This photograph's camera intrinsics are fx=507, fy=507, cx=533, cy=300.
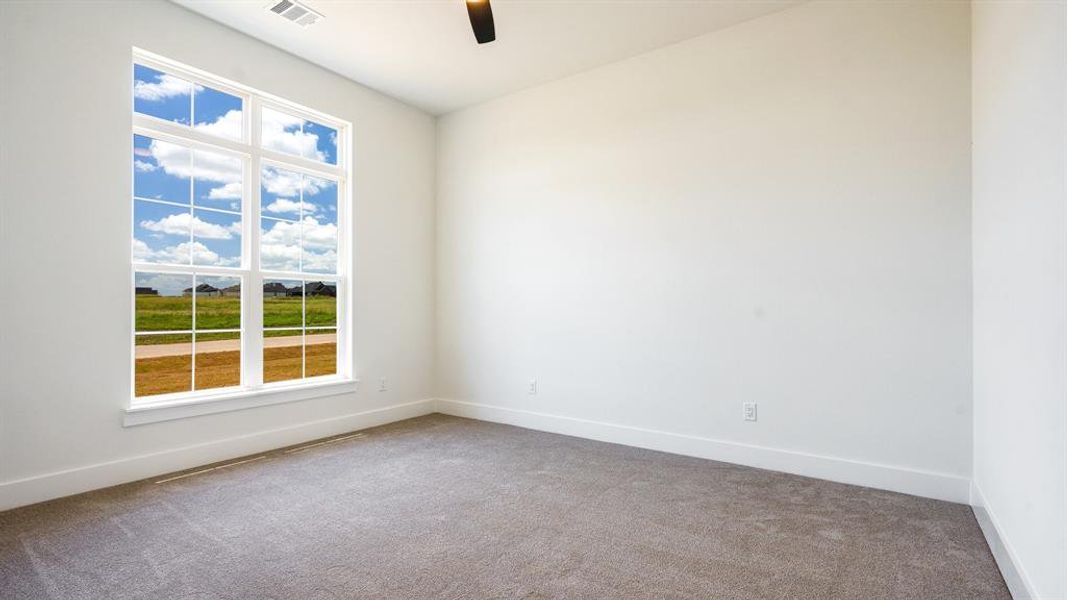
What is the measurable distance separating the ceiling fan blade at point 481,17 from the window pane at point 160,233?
2532 millimetres

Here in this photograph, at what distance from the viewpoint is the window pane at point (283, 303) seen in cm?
404

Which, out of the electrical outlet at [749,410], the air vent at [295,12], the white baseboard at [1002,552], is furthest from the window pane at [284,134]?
the white baseboard at [1002,552]

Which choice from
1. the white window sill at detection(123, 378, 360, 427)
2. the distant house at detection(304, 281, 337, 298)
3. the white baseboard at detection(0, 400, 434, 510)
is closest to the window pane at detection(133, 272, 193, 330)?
the white window sill at detection(123, 378, 360, 427)

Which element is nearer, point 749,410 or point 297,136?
point 749,410

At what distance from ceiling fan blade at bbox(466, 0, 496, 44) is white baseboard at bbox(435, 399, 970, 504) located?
2.98m

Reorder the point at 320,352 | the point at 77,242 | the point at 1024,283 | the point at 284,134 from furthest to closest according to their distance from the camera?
the point at 320,352, the point at 284,134, the point at 77,242, the point at 1024,283

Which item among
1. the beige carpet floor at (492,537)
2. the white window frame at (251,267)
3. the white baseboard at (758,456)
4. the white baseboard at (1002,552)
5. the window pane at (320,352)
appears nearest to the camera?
the white baseboard at (1002,552)

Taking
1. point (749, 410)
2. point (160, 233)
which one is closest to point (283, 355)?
point (160, 233)

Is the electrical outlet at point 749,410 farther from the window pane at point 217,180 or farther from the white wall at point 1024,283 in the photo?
the window pane at point 217,180

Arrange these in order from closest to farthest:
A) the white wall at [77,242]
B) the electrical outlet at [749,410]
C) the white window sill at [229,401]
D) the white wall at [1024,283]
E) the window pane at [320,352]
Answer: the white wall at [1024,283] → the white wall at [77,242] → the white window sill at [229,401] → the electrical outlet at [749,410] → the window pane at [320,352]

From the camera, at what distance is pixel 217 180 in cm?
375

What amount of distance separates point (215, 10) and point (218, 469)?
3.12 m

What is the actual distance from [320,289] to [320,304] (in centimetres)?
13

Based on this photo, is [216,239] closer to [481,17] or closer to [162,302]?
[162,302]
